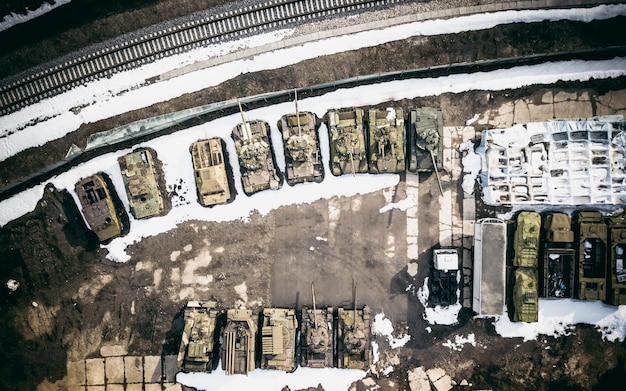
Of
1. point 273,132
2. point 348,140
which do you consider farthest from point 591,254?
point 273,132

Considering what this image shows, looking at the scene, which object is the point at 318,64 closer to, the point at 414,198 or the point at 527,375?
the point at 414,198

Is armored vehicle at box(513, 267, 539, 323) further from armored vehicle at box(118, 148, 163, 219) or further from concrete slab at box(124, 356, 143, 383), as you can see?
concrete slab at box(124, 356, 143, 383)

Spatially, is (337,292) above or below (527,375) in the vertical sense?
above

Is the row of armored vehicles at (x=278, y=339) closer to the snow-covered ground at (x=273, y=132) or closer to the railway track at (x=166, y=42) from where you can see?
the snow-covered ground at (x=273, y=132)

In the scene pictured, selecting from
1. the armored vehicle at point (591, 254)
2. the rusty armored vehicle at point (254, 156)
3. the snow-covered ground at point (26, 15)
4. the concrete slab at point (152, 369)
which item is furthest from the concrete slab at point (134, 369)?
the armored vehicle at point (591, 254)

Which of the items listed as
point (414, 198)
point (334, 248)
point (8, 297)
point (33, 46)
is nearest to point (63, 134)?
point (33, 46)

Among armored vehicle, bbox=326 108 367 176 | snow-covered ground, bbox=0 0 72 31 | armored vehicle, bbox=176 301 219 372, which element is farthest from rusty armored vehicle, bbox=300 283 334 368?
snow-covered ground, bbox=0 0 72 31

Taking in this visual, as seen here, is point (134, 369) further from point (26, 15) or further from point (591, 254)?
point (591, 254)
